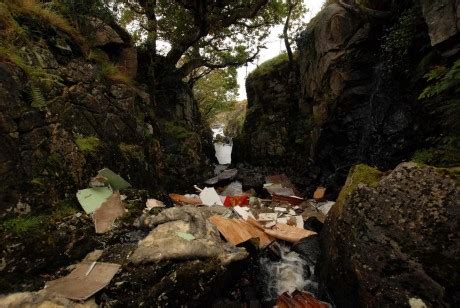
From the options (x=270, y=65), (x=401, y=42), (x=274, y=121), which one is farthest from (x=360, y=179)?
(x=270, y=65)

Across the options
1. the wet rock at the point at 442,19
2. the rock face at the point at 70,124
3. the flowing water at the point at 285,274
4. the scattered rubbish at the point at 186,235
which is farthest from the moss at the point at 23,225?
the wet rock at the point at 442,19

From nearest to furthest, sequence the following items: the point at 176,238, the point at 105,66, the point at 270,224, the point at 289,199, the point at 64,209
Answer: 1. the point at 176,238
2. the point at 64,209
3. the point at 270,224
4. the point at 105,66
5. the point at 289,199

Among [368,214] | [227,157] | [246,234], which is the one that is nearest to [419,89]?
[368,214]

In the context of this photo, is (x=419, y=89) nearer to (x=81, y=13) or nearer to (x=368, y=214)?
(x=368, y=214)

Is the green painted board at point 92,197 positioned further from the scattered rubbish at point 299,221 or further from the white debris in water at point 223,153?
the white debris in water at point 223,153

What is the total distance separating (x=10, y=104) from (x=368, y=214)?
647 cm

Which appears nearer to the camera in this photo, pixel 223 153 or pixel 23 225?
pixel 23 225

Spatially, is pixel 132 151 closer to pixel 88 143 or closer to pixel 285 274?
pixel 88 143

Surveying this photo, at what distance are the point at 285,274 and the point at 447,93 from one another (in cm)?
529

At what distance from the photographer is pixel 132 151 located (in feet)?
26.2

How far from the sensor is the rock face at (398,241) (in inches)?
152

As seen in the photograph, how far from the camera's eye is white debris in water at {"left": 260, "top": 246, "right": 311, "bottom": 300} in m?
5.68

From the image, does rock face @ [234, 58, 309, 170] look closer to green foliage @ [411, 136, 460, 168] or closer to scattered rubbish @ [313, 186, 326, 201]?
scattered rubbish @ [313, 186, 326, 201]

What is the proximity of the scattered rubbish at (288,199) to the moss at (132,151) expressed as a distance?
15.9ft
